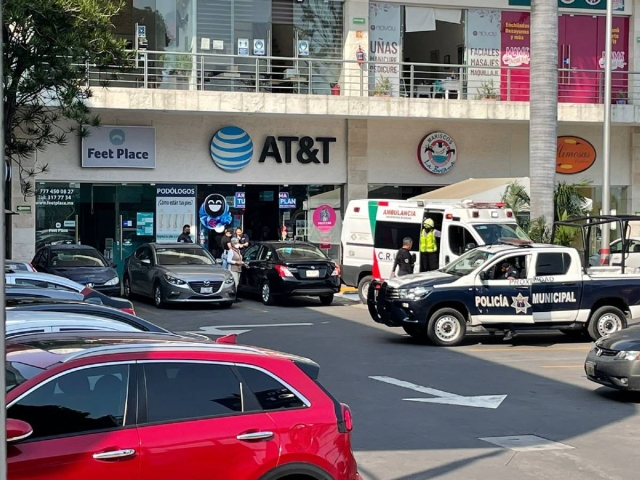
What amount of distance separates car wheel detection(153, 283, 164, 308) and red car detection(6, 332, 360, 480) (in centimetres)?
1776

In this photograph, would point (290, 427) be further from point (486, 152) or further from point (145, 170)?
point (486, 152)

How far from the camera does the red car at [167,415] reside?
520 centimetres

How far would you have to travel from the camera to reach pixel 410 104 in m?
30.4

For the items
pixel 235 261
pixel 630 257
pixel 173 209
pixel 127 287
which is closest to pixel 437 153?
pixel 630 257

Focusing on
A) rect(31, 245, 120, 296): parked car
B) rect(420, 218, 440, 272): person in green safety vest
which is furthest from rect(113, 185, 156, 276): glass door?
rect(420, 218, 440, 272): person in green safety vest

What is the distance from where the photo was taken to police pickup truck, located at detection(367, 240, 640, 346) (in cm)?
1762

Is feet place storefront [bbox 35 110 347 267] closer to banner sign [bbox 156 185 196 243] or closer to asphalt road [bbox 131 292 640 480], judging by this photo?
banner sign [bbox 156 185 196 243]

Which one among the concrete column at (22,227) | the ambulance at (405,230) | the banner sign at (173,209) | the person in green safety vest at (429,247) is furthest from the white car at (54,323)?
the banner sign at (173,209)

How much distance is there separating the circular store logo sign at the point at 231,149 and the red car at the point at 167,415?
81.2 feet

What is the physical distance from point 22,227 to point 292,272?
9.14 meters

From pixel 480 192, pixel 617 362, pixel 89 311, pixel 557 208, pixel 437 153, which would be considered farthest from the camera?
pixel 437 153

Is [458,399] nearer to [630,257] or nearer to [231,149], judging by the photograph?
[630,257]

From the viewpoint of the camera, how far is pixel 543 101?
26109mm

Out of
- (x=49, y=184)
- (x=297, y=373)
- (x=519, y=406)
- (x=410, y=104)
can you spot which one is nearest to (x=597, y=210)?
(x=410, y=104)
